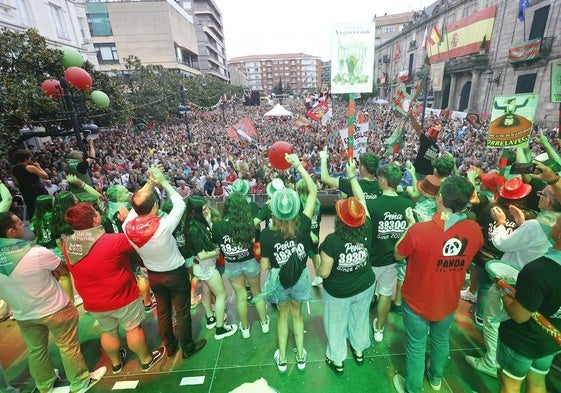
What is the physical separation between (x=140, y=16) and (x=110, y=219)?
5074 centimetres

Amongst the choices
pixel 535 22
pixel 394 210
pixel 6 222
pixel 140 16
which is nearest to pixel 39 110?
pixel 6 222

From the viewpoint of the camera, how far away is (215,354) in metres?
3.38

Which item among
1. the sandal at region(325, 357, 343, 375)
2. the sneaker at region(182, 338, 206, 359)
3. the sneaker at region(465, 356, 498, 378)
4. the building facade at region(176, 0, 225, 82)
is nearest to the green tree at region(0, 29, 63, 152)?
the sneaker at region(182, 338, 206, 359)

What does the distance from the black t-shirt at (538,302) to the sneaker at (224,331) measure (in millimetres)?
2909

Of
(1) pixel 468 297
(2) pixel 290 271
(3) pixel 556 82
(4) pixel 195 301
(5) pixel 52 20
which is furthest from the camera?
(5) pixel 52 20

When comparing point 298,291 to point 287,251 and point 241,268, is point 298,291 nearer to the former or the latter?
point 287,251

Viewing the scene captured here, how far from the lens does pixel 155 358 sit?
10.8 ft

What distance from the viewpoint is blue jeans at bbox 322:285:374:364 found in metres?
2.76

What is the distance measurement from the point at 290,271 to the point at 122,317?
6.10ft

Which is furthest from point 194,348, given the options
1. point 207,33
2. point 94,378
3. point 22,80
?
point 207,33

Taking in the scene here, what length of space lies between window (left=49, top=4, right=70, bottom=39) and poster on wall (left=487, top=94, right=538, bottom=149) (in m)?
27.2

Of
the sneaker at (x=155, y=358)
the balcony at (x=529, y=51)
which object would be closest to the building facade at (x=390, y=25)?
the balcony at (x=529, y=51)

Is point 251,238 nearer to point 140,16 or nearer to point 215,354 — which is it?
point 215,354

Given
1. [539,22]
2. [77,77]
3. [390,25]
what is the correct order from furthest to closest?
[390,25] < [539,22] < [77,77]
